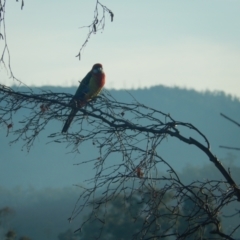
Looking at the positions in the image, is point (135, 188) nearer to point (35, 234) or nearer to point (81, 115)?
point (81, 115)

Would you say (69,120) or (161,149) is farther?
(161,149)

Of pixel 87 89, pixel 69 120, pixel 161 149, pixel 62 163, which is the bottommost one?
pixel 69 120

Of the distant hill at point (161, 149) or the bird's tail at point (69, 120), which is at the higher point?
the distant hill at point (161, 149)

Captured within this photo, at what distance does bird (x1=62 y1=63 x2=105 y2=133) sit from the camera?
4.11 m

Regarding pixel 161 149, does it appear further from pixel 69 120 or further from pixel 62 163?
pixel 69 120

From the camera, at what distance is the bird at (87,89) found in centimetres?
411

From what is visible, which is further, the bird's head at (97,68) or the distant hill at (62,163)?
the distant hill at (62,163)

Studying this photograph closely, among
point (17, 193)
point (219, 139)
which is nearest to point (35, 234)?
point (17, 193)

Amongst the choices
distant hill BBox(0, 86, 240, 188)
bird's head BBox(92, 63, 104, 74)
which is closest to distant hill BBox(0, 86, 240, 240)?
distant hill BBox(0, 86, 240, 188)

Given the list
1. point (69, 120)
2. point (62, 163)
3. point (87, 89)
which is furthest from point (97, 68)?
point (62, 163)

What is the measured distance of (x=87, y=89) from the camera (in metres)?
6.28

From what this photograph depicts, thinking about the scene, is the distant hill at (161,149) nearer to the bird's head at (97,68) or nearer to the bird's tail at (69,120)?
the bird's head at (97,68)

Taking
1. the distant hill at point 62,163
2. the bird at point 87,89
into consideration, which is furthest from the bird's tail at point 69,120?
the distant hill at point 62,163

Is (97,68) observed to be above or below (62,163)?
below
